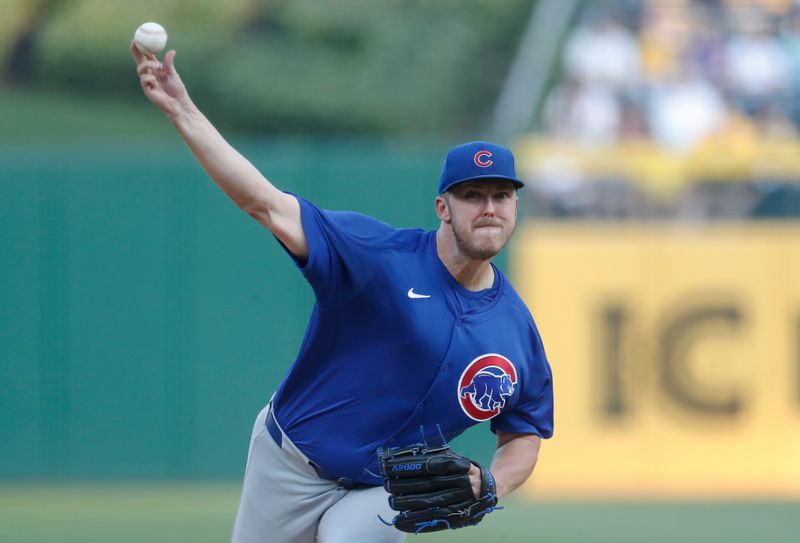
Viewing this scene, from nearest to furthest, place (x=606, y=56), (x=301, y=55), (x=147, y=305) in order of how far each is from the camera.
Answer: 1. (x=147, y=305)
2. (x=606, y=56)
3. (x=301, y=55)

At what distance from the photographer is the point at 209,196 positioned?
420 inches

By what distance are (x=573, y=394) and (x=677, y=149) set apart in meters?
2.93

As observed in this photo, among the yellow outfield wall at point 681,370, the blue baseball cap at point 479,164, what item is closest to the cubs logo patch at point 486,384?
the blue baseball cap at point 479,164

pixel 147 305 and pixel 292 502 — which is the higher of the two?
pixel 147 305

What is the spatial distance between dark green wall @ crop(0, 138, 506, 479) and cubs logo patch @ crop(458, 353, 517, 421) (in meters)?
6.27

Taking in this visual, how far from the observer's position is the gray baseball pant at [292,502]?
4.37 metres

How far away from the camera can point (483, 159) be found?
4.23 m

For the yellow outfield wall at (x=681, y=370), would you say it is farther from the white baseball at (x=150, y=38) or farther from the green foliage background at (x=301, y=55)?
the white baseball at (x=150, y=38)

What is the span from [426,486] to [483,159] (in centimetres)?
108

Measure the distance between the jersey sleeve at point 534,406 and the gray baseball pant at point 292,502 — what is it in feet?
1.72

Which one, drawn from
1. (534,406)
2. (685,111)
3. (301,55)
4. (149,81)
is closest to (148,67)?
(149,81)

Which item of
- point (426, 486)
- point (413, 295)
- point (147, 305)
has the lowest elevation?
point (426, 486)

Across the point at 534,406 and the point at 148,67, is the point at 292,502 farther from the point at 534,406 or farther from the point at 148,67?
the point at 148,67

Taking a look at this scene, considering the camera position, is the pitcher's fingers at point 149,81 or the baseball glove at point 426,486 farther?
the baseball glove at point 426,486
